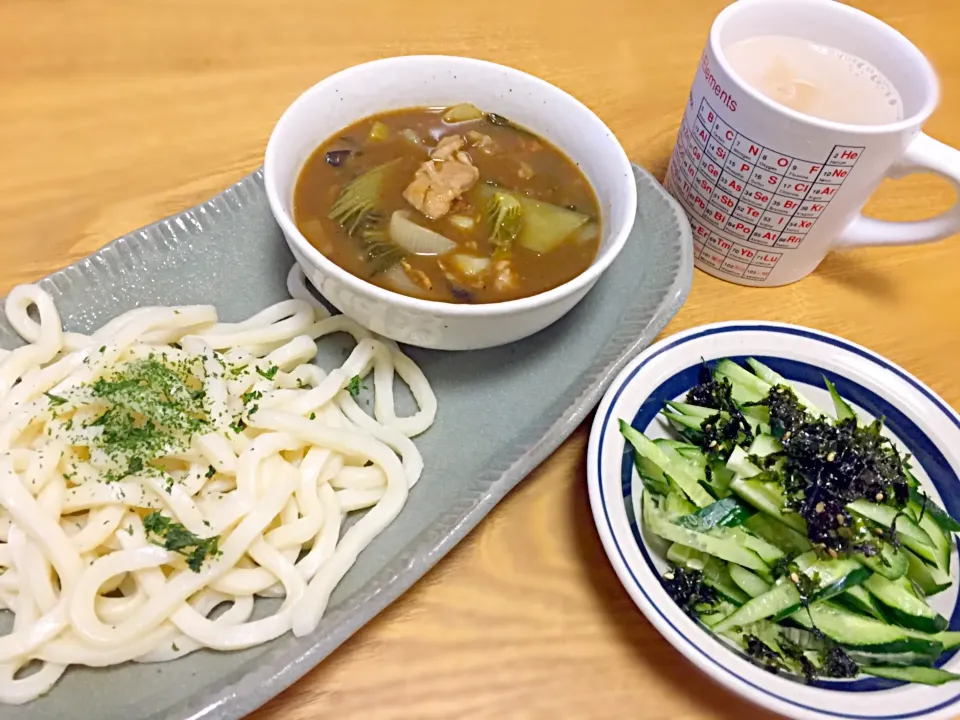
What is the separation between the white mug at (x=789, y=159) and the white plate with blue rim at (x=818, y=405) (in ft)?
1.13

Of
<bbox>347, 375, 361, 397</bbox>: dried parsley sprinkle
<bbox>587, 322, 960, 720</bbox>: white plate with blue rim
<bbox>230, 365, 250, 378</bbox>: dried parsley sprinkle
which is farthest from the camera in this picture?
<bbox>347, 375, 361, 397</bbox>: dried parsley sprinkle

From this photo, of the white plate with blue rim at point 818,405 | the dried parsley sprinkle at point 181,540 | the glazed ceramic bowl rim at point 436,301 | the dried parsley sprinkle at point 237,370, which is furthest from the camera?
the dried parsley sprinkle at point 237,370

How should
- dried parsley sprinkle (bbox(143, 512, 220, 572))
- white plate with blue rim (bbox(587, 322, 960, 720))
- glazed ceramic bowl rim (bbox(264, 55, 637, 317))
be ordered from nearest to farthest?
white plate with blue rim (bbox(587, 322, 960, 720)) → dried parsley sprinkle (bbox(143, 512, 220, 572)) → glazed ceramic bowl rim (bbox(264, 55, 637, 317))

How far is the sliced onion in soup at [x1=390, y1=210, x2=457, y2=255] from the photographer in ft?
6.07

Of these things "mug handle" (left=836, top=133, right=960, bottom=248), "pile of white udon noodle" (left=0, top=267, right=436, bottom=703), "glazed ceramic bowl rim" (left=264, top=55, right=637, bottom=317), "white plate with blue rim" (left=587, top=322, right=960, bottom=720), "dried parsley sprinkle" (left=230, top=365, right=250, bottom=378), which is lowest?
"pile of white udon noodle" (left=0, top=267, right=436, bottom=703)

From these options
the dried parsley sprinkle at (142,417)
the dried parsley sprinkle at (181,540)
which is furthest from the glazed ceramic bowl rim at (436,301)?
the dried parsley sprinkle at (181,540)

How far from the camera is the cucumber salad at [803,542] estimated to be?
1.48 metres

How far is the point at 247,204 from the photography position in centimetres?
214

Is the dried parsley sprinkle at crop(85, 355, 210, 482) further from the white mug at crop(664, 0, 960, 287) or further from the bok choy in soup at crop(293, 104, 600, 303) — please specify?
the white mug at crop(664, 0, 960, 287)

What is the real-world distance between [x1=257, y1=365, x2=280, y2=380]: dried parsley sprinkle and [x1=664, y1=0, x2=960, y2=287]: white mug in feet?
4.26

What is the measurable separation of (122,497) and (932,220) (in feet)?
7.34

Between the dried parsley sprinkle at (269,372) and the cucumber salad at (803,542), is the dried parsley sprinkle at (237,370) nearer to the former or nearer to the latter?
the dried parsley sprinkle at (269,372)

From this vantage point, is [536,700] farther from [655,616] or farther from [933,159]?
[933,159]

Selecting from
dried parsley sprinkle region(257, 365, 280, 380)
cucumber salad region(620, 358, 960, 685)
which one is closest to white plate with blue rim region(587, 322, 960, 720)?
cucumber salad region(620, 358, 960, 685)
